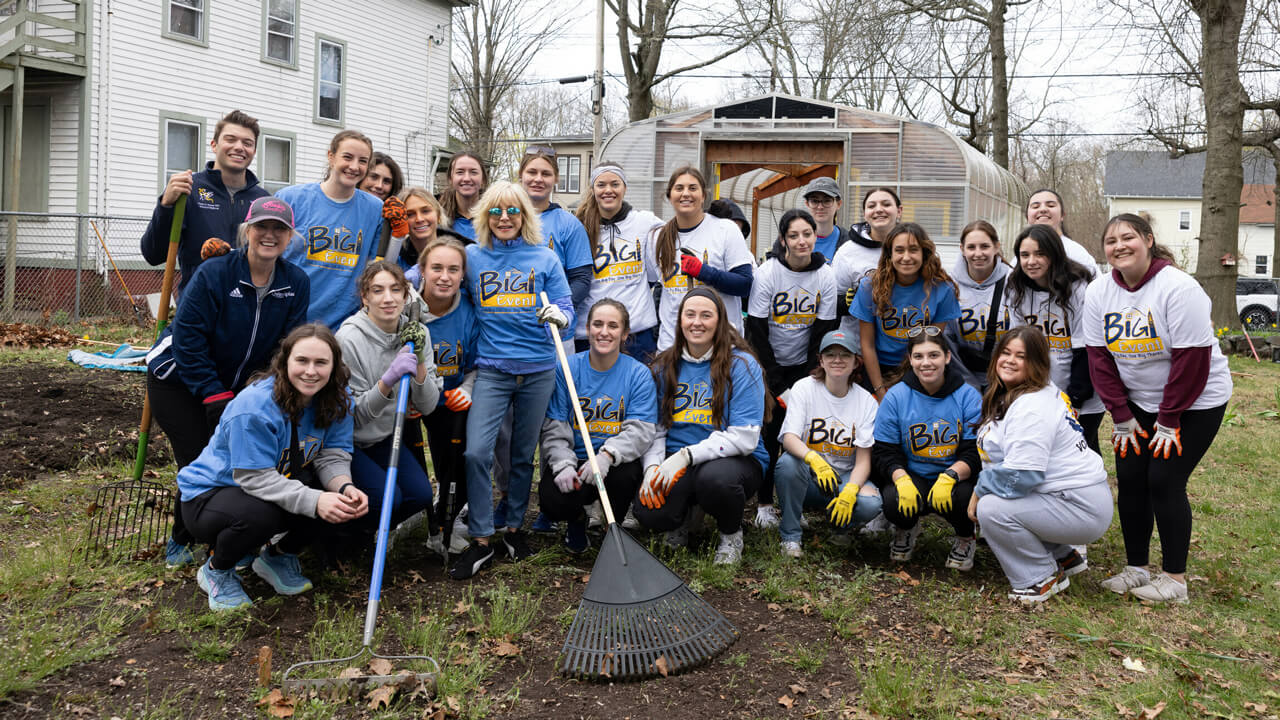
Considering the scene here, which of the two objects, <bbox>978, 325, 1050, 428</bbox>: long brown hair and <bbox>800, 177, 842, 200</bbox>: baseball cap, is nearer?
<bbox>978, 325, 1050, 428</bbox>: long brown hair

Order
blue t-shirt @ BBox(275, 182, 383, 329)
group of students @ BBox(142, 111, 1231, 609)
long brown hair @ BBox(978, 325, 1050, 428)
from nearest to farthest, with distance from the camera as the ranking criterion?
group of students @ BBox(142, 111, 1231, 609) → long brown hair @ BBox(978, 325, 1050, 428) → blue t-shirt @ BBox(275, 182, 383, 329)

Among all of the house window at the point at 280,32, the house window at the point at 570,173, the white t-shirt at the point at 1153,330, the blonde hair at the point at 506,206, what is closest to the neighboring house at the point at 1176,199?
the house window at the point at 570,173

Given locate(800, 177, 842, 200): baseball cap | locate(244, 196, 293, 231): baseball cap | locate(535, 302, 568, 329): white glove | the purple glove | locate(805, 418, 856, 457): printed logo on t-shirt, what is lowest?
locate(805, 418, 856, 457): printed logo on t-shirt

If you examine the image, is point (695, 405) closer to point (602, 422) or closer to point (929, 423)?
point (602, 422)

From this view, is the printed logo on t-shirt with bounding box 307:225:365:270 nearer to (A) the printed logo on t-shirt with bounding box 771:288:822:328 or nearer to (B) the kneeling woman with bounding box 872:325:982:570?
(A) the printed logo on t-shirt with bounding box 771:288:822:328

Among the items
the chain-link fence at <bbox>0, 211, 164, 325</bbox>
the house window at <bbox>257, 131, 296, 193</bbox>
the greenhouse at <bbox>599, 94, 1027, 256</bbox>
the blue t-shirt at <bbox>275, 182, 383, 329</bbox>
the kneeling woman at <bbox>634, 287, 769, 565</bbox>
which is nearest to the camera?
the blue t-shirt at <bbox>275, 182, 383, 329</bbox>

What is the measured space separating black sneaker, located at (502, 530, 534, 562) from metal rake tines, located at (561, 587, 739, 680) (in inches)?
45.0

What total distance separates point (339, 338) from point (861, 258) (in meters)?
3.15

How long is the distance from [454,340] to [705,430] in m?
1.48

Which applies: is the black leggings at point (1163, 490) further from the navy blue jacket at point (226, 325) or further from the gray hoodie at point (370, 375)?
the navy blue jacket at point (226, 325)

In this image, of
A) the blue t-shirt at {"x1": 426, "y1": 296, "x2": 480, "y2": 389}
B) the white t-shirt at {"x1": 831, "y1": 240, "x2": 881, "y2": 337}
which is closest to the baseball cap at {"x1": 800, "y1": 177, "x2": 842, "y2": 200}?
the white t-shirt at {"x1": 831, "y1": 240, "x2": 881, "y2": 337}

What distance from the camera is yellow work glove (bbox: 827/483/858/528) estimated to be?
4926 millimetres

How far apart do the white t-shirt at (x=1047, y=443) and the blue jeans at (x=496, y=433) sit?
237cm

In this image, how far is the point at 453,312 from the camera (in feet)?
15.9
